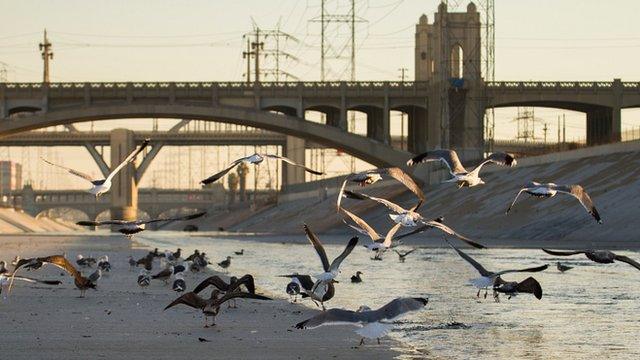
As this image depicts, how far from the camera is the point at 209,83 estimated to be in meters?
131

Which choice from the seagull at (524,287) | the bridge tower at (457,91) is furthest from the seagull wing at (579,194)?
the bridge tower at (457,91)

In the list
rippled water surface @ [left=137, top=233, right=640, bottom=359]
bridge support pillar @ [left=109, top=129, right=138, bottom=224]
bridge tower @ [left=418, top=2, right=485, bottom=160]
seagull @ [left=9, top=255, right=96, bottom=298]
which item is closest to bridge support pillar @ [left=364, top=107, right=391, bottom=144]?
bridge tower @ [left=418, top=2, right=485, bottom=160]

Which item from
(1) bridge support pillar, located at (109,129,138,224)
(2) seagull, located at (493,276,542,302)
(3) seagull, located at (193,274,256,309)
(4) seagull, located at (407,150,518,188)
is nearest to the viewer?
(2) seagull, located at (493,276,542,302)

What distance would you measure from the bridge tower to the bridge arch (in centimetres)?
563

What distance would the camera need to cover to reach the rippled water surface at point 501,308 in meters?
19.2

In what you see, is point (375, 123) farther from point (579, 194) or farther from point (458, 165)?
point (579, 194)

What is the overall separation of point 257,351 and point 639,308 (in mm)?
10047

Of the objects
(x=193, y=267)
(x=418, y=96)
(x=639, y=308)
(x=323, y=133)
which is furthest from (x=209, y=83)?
(x=639, y=308)

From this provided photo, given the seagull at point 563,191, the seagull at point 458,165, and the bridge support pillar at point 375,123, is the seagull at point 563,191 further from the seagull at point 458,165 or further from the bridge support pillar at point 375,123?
the bridge support pillar at point 375,123

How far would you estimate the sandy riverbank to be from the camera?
703 inches

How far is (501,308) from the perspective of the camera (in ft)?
83.8

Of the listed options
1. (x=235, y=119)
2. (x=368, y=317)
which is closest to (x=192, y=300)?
(x=368, y=317)

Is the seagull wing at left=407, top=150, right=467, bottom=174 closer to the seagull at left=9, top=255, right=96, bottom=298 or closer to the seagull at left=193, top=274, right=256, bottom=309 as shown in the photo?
the seagull at left=193, top=274, right=256, bottom=309

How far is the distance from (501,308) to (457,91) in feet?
347
